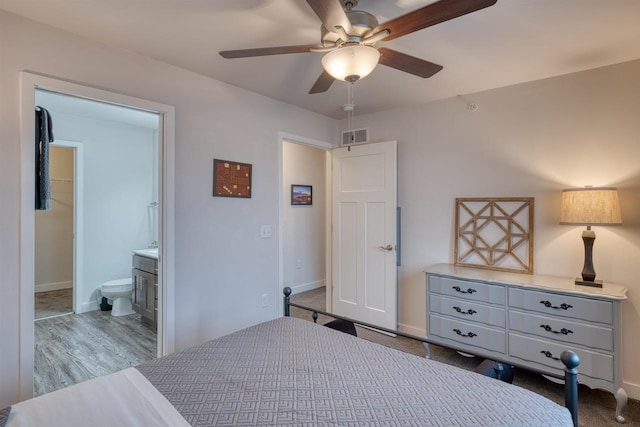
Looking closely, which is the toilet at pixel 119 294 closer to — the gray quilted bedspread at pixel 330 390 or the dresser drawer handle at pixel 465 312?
the gray quilted bedspread at pixel 330 390

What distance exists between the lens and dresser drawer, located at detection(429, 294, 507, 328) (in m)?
2.45

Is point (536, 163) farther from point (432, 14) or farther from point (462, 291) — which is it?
point (432, 14)

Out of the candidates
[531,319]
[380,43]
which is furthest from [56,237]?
[531,319]

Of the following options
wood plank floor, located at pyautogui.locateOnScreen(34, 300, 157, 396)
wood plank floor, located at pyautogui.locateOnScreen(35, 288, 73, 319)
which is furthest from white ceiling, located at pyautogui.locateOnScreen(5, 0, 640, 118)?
wood plank floor, located at pyautogui.locateOnScreen(35, 288, 73, 319)

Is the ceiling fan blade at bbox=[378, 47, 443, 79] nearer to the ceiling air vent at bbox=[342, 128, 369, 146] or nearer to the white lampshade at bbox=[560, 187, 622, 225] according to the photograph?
the white lampshade at bbox=[560, 187, 622, 225]

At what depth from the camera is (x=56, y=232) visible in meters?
4.88

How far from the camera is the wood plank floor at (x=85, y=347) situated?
247cm

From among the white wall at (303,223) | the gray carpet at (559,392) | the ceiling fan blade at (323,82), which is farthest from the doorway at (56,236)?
the gray carpet at (559,392)

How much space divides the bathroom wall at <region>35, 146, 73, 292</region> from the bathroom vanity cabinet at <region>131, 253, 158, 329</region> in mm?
2299

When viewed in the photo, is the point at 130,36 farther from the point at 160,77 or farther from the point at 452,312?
the point at 452,312

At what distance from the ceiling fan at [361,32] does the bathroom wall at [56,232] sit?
15.6 feet

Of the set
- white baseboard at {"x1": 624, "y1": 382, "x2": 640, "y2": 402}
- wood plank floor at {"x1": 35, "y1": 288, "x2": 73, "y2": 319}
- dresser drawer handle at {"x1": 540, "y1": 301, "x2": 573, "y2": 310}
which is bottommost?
white baseboard at {"x1": 624, "y1": 382, "x2": 640, "y2": 402}

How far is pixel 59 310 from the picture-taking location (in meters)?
3.98

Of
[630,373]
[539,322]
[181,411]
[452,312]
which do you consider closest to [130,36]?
[181,411]
